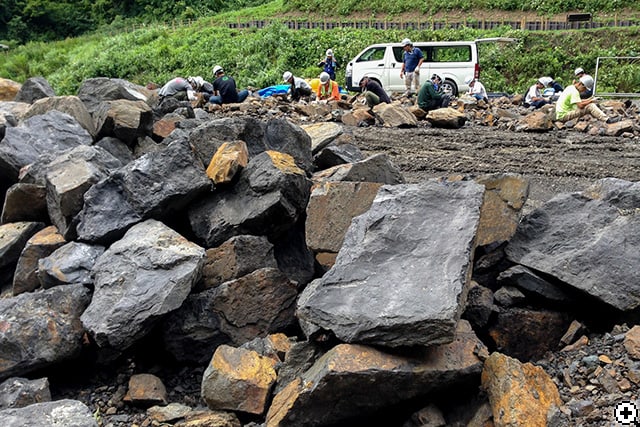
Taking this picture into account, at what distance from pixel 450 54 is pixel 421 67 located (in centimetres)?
240

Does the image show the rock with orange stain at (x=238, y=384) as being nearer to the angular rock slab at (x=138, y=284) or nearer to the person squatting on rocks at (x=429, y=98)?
the angular rock slab at (x=138, y=284)

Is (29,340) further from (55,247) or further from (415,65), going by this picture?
(415,65)

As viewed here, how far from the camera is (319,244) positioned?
15.0ft

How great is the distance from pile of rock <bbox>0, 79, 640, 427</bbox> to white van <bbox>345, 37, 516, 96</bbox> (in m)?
12.0

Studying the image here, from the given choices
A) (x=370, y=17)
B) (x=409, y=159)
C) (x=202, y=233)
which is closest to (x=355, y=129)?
(x=409, y=159)

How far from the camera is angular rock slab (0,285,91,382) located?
4.16 metres

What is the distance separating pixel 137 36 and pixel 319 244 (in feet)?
104

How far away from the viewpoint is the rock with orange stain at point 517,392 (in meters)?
3.01

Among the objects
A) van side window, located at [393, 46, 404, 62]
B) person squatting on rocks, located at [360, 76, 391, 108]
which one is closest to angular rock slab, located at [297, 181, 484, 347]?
person squatting on rocks, located at [360, 76, 391, 108]

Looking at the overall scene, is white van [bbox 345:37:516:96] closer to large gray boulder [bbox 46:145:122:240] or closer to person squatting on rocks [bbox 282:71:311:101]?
person squatting on rocks [bbox 282:71:311:101]

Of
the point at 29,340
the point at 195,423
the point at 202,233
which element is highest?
the point at 202,233

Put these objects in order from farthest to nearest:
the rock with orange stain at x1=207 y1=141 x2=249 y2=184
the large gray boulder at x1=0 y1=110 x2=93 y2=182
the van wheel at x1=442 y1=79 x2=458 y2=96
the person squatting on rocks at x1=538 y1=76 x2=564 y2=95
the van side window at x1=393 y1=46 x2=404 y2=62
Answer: the van side window at x1=393 y1=46 x2=404 y2=62
the van wheel at x1=442 y1=79 x2=458 y2=96
the person squatting on rocks at x1=538 y1=76 x2=564 y2=95
the large gray boulder at x1=0 y1=110 x2=93 y2=182
the rock with orange stain at x1=207 y1=141 x2=249 y2=184

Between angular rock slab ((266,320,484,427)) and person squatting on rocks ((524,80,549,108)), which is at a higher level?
angular rock slab ((266,320,484,427))

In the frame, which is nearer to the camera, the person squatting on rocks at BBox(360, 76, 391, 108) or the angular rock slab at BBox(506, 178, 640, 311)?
the angular rock slab at BBox(506, 178, 640, 311)
